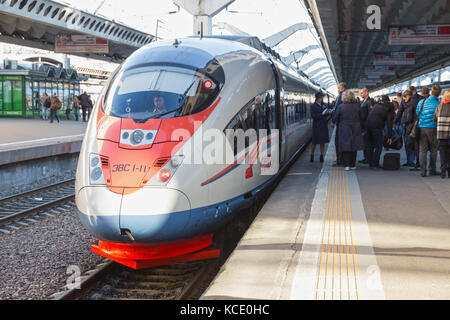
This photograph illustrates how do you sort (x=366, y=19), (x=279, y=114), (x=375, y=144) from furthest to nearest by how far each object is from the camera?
(x=366, y=19)
(x=375, y=144)
(x=279, y=114)

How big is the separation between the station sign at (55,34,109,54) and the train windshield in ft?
52.9

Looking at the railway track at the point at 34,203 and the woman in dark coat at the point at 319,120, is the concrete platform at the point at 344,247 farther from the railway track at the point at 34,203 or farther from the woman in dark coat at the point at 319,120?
the railway track at the point at 34,203

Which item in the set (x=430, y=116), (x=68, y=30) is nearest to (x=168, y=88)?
(x=430, y=116)

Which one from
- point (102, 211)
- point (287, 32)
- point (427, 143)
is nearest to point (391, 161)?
point (427, 143)

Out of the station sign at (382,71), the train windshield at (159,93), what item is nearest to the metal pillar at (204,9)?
the train windshield at (159,93)

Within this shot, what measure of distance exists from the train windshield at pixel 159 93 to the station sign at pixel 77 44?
52.9ft

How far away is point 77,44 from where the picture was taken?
21.2m

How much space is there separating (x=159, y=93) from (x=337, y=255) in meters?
2.50

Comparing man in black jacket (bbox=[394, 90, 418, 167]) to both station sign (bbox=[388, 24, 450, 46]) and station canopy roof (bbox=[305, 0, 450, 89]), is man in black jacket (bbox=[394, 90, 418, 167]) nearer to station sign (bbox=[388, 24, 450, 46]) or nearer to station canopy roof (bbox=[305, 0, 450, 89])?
station canopy roof (bbox=[305, 0, 450, 89])

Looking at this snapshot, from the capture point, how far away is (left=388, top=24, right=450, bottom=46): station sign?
1596cm

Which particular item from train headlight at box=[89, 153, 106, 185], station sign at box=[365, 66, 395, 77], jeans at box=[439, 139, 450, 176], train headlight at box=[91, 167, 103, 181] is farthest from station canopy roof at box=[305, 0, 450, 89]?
train headlight at box=[91, 167, 103, 181]

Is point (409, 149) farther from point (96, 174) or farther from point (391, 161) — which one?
point (96, 174)

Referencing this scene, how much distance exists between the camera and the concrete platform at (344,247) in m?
3.81
